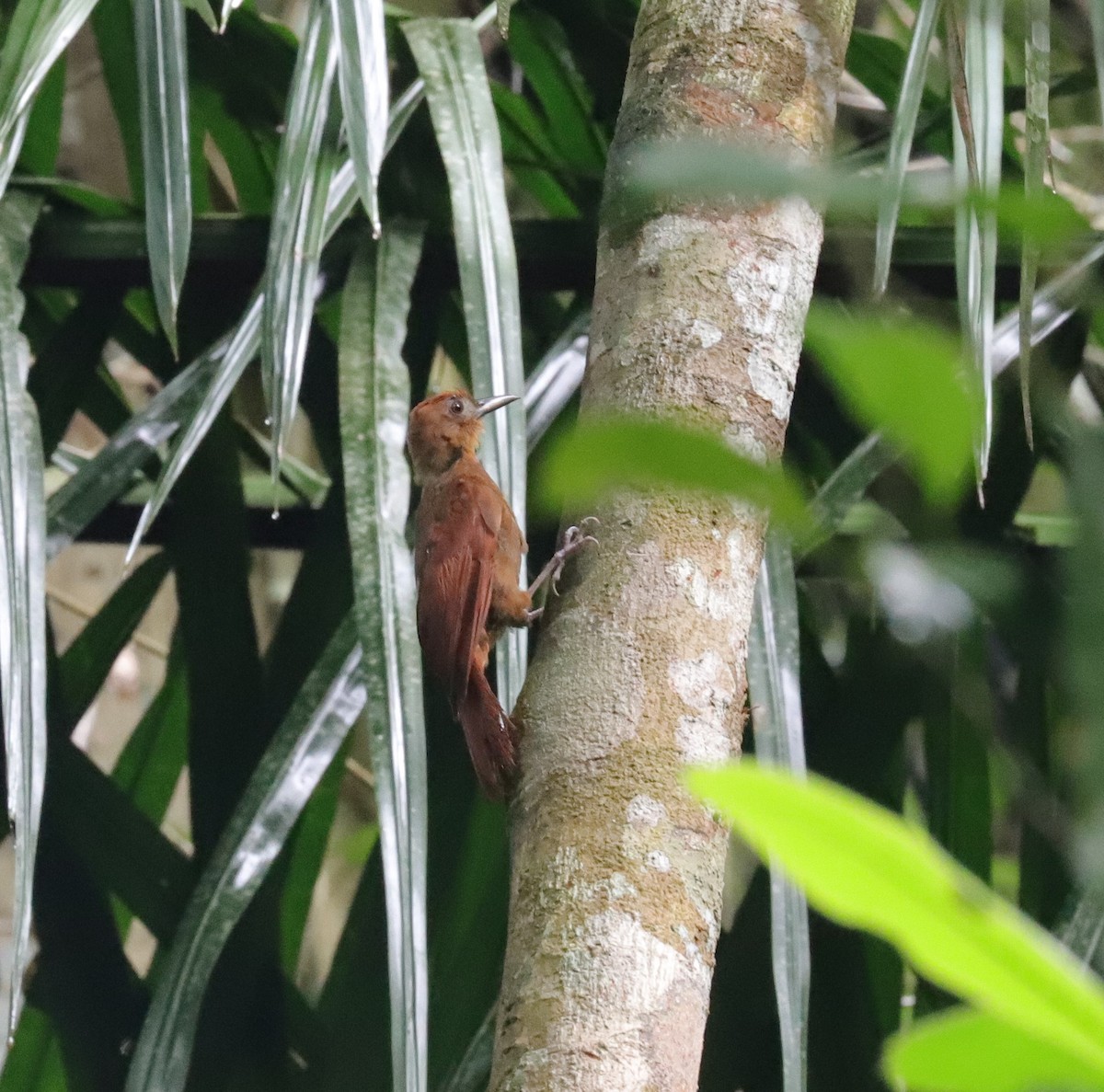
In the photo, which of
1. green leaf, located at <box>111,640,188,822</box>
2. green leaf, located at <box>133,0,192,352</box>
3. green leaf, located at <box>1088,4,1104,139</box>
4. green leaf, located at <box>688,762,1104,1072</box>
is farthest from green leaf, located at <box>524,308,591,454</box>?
green leaf, located at <box>688,762,1104,1072</box>

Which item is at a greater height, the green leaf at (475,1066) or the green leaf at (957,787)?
the green leaf at (957,787)

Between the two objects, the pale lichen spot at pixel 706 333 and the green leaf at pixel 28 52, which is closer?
the pale lichen spot at pixel 706 333

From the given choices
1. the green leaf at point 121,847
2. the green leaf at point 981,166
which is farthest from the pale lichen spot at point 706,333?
the green leaf at point 121,847

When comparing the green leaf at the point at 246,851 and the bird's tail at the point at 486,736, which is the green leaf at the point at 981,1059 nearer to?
the bird's tail at the point at 486,736

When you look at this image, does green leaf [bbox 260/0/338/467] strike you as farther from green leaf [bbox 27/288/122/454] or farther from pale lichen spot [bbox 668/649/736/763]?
green leaf [bbox 27/288/122/454]

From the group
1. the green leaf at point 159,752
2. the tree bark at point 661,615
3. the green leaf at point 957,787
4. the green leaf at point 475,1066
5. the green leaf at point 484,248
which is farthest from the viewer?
the green leaf at point 159,752

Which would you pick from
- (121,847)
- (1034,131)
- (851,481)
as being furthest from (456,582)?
(1034,131)
